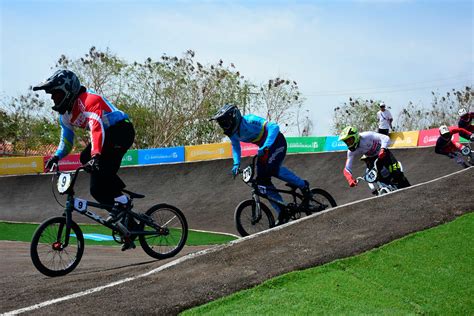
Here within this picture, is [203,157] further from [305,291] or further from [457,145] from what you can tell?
[305,291]

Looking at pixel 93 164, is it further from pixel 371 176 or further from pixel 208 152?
pixel 208 152

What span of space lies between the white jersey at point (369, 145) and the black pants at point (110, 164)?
17.8ft

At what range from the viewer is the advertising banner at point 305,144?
26080mm

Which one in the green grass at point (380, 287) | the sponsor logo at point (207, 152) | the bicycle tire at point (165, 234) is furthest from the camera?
the sponsor logo at point (207, 152)

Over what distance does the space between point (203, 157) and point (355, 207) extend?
20.2 m

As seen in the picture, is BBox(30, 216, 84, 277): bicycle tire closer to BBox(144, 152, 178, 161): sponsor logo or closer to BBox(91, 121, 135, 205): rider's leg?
BBox(91, 121, 135, 205): rider's leg

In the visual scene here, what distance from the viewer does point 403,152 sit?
71.2ft

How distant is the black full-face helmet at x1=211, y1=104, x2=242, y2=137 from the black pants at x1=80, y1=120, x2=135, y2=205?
2008 mm

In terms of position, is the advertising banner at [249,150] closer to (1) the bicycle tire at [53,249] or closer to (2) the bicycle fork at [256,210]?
(2) the bicycle fork at [256,210]

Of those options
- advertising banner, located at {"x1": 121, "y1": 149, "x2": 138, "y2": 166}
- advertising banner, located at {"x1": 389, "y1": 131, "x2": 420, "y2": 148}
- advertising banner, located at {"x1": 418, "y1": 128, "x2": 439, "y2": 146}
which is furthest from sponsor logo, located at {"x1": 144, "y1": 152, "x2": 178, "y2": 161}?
advertising banner, located at {"x1": 418, "y1": 128, "x2": 439, "y2": 146}

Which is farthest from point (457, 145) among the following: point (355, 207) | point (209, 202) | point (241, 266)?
point (241, 266)

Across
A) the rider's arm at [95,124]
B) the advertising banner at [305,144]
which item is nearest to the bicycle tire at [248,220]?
the rider's arm at [95,124]

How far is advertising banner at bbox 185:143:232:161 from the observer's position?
90.2 ft

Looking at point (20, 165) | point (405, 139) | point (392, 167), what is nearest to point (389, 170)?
point (392, 167)
